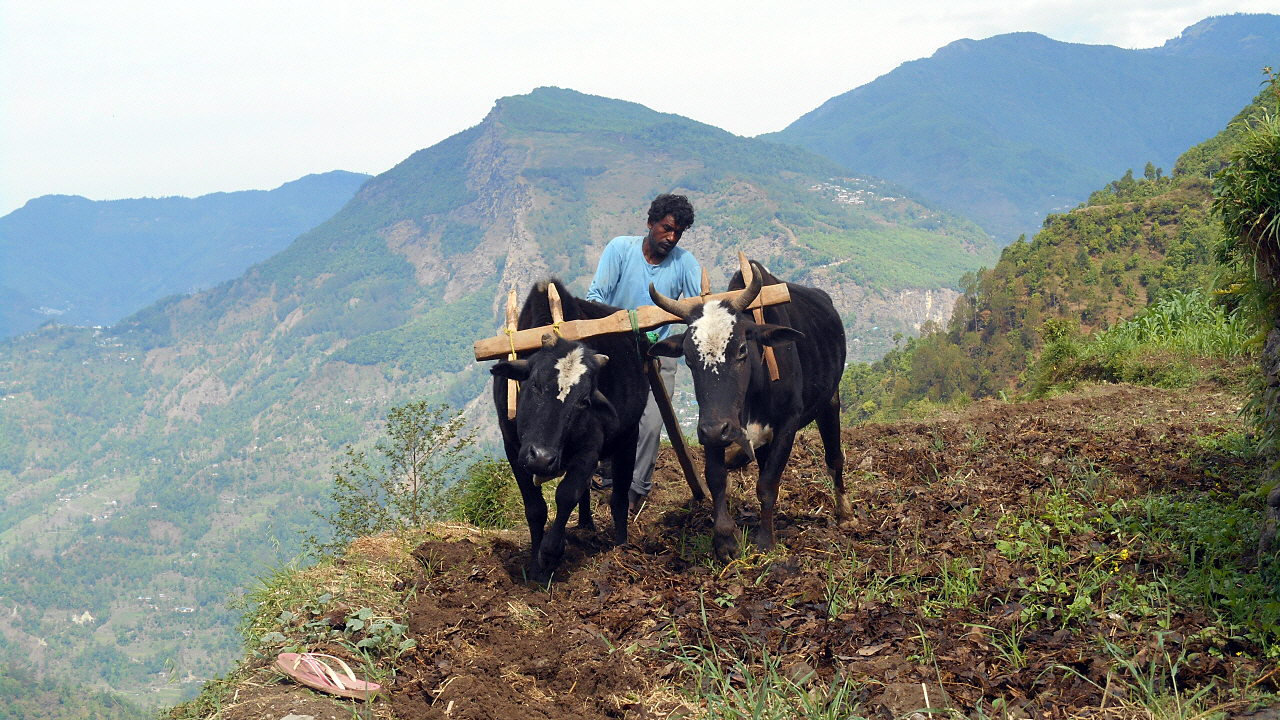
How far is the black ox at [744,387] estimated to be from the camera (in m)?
5.39

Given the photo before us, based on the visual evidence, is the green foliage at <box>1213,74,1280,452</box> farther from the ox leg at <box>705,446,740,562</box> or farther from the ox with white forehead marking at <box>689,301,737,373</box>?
the ox leg at <box>705,446,740,562</box>

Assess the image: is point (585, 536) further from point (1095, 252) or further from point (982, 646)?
point (1095, 252)

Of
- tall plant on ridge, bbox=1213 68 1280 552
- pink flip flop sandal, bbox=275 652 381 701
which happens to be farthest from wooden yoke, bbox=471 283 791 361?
tall plant on ridge, bbox=1213 68 1280 552

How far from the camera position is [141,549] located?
170m

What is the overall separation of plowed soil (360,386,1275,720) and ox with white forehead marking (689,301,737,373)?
4.39 ft

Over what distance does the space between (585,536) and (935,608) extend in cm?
288

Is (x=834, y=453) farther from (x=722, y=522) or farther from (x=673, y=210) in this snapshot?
(x=673, y=210)

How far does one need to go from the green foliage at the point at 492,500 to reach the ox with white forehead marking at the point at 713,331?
3.23 metres

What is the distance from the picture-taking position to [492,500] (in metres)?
8.19

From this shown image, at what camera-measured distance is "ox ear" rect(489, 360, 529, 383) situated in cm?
535

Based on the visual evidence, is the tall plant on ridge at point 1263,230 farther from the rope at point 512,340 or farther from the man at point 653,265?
the rope at point 512,340

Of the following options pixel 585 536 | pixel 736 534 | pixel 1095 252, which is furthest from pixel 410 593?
pixel 1095 252

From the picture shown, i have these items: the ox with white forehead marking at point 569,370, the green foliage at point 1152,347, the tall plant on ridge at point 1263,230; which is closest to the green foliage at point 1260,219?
the tall plant on ridge at point 1263,230

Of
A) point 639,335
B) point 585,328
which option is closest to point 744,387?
point 639,335
